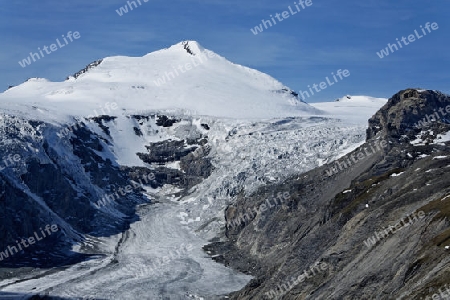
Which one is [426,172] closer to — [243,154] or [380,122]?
[380,122]

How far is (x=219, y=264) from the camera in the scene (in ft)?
418

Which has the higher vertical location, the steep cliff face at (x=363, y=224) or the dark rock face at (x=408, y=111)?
the dark rock face at (x=408, y=111)

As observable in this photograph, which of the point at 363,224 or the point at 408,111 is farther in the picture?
the point at 408,111

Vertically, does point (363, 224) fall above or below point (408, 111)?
below

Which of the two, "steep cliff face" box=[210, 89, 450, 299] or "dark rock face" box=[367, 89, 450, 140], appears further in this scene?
"dark rock face" box=[367, 89, 450, 140]

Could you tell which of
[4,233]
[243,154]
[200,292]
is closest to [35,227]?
[4,233]

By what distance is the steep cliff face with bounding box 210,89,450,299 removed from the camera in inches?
2237

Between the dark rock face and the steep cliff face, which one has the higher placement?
the dark rock face

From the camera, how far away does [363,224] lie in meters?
72.7

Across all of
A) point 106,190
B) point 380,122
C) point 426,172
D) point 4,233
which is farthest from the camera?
point 106,190

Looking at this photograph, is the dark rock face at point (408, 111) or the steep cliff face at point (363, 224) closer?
the steep cliff face at point (363, 224)

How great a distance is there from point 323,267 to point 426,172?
2168 centimetres

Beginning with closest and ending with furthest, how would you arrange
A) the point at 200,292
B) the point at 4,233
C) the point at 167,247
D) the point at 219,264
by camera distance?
1. the point at 200,292
2. the point at 219,264
3. the point at 4,233
4. the point at 167,247

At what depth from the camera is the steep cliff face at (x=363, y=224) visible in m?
56.8
